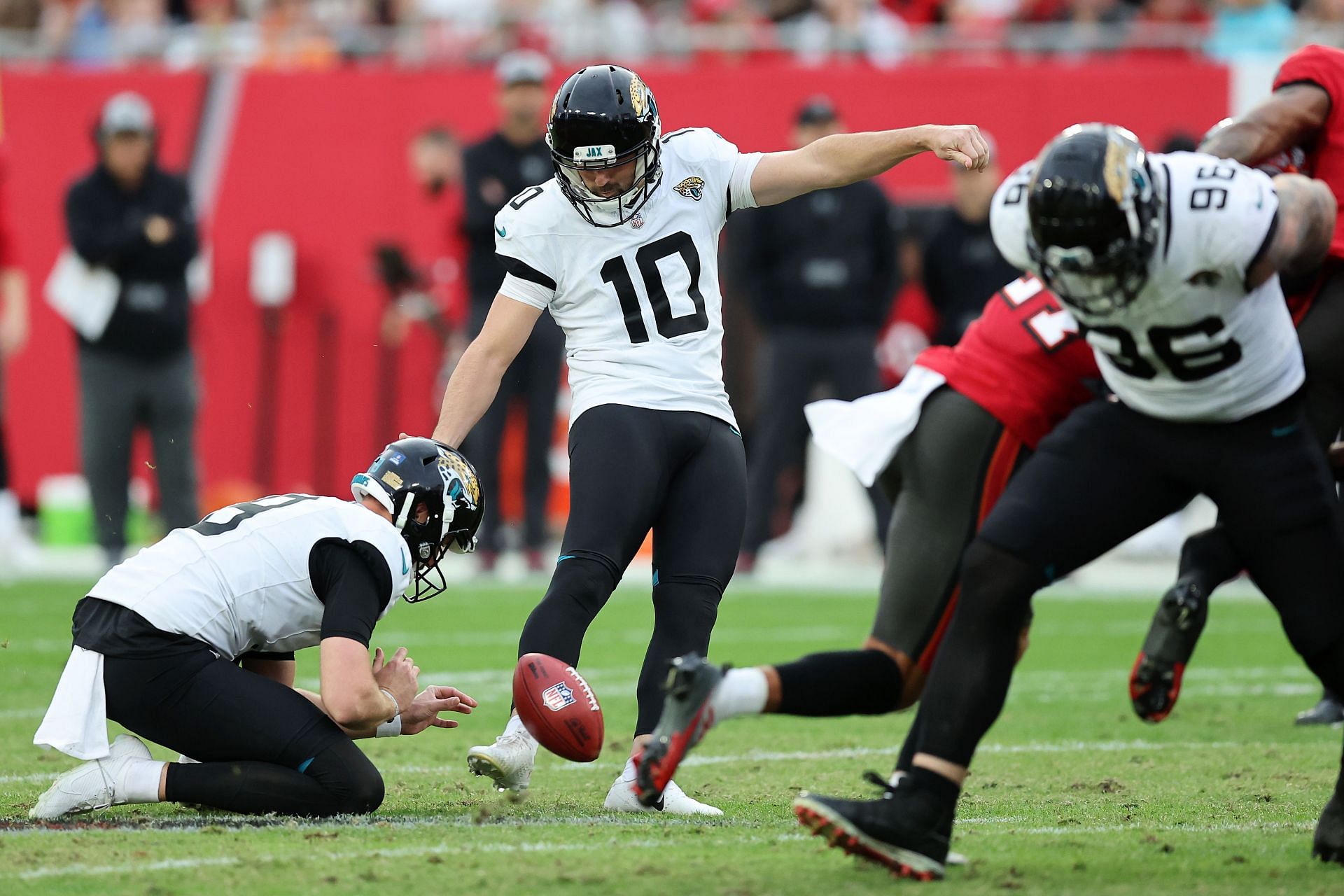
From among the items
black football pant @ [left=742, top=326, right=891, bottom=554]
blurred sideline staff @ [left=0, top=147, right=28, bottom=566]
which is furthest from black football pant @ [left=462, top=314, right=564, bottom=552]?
blurred sideline staff @ [left=0, top=147, right=28, bottom=566]

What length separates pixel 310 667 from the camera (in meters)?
7.43

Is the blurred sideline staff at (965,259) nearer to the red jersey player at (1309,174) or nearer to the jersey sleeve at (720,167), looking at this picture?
the red jersey player at (1309,174)

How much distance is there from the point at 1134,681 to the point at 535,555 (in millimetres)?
6502

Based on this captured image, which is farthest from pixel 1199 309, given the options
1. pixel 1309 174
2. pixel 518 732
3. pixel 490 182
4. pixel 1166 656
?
pixel 490 182

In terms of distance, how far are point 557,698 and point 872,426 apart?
970 millimetres

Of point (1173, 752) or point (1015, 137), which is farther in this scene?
point (1015, 137)

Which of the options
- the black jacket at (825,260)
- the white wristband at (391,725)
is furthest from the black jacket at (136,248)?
the white wristband at (391,725)

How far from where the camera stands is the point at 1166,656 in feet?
12.8

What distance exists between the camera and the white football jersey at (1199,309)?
11.5 ft

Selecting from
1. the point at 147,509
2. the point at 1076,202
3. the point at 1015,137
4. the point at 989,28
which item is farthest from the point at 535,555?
the point at 1076,202

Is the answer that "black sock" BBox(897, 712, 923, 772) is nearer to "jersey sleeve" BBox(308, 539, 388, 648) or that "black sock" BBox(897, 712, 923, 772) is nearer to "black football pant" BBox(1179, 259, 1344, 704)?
"black football pant" BBox(1179, 259, 1344, 704)

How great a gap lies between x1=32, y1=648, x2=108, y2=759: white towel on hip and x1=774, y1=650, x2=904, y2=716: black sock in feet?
5.42

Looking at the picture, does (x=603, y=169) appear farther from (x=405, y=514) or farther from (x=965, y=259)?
(x=965, y=259)

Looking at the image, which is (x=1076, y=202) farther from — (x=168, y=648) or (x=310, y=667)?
(x=310, y=667)
